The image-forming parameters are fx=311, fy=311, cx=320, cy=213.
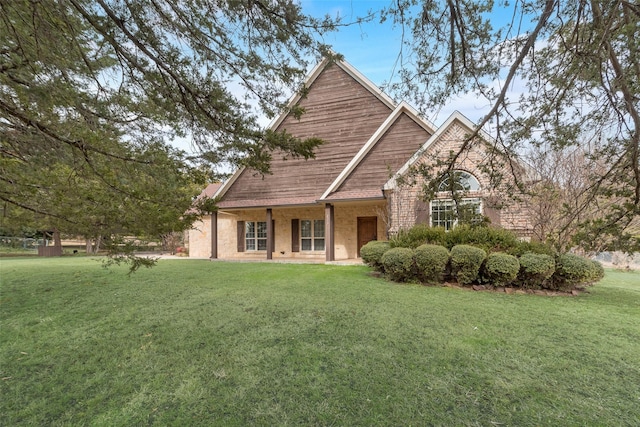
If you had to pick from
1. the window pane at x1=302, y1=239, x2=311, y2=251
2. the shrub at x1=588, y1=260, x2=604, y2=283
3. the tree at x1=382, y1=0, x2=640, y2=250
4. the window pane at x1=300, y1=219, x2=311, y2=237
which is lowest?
the shrub at x1=588, y1=260, x2=604, y2=283

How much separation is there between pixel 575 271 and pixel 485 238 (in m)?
2.12

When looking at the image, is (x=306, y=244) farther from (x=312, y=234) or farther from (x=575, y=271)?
(x=575, y=271)

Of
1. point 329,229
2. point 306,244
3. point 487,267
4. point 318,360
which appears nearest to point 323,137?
point 329,229

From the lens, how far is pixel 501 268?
7918 mm

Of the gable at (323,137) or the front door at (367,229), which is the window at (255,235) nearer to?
the gable at (323,137)

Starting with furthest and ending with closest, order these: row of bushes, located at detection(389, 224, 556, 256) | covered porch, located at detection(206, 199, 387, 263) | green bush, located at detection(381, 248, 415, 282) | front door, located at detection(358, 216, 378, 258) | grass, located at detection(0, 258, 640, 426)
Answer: front door, located at detection(358, 216, 378, 258) → covered porch, located at detection(206, 199, 387, 263) → green bush, located at detection(381, 248, 415, 282) → row of bushes, located at detection(389, 224, 556, 256) → grass, located at detection(0, 258, 640, 426)

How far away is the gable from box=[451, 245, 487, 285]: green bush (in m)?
7.54

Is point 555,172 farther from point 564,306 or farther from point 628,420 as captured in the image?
point 628,420

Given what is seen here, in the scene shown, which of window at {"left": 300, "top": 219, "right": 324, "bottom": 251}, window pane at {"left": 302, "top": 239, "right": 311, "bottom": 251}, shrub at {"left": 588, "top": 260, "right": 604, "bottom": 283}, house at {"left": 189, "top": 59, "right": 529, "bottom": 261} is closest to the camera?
shrub at {"left": 588, "top": 260, "right": 604, "bottom": 283}

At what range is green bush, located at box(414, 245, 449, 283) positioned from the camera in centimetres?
845

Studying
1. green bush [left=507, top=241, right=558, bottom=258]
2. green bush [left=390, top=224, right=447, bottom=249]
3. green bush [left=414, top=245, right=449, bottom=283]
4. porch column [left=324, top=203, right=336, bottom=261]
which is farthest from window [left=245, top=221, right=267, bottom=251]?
green bush [left=507, top=241, right=558, bottom=258]

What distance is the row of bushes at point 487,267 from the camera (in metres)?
7.82

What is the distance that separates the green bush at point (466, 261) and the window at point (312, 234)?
8.72 meters

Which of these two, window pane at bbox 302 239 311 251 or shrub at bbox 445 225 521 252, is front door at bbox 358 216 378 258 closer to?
window pane at bbox 302 239 311 251
